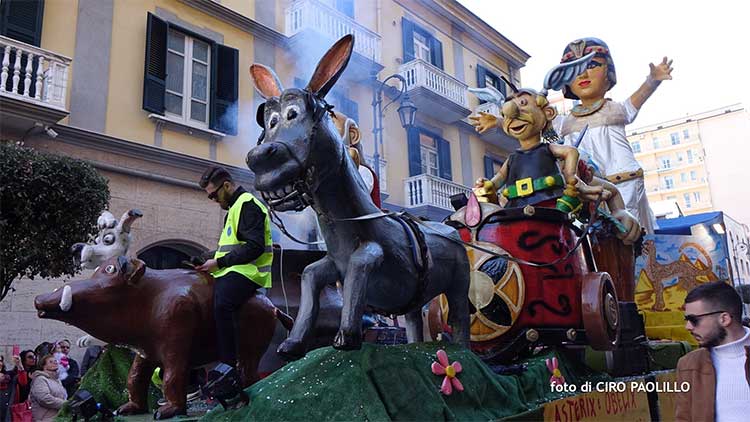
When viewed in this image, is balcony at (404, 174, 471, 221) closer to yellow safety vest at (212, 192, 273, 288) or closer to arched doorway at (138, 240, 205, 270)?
arched doorway at (138, 240, 205, 270)

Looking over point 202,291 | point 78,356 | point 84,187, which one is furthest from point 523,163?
point 78,356

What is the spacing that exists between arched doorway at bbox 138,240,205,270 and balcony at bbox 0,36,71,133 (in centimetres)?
224

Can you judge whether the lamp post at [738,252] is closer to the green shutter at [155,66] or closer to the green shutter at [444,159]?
the green shutter at [444,159]

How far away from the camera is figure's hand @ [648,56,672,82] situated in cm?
515

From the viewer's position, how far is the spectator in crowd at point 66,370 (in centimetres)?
548

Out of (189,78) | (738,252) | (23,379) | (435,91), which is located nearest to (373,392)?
(23,379)

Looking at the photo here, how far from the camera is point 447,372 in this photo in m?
1.91

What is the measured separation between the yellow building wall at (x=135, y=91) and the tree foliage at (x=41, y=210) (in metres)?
2.50

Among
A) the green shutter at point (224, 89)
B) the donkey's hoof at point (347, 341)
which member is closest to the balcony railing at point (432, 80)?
the green shutter at point (224, 89)

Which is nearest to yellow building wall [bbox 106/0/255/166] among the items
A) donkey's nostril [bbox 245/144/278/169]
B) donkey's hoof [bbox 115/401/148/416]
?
donkey's hoof [bbox 115/401/148/416]

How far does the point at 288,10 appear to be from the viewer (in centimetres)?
1079

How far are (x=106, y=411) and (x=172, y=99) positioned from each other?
7529 mm

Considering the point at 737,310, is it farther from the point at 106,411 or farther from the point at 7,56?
→ the point at 7,56

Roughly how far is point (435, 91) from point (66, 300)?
11837 millimetres
